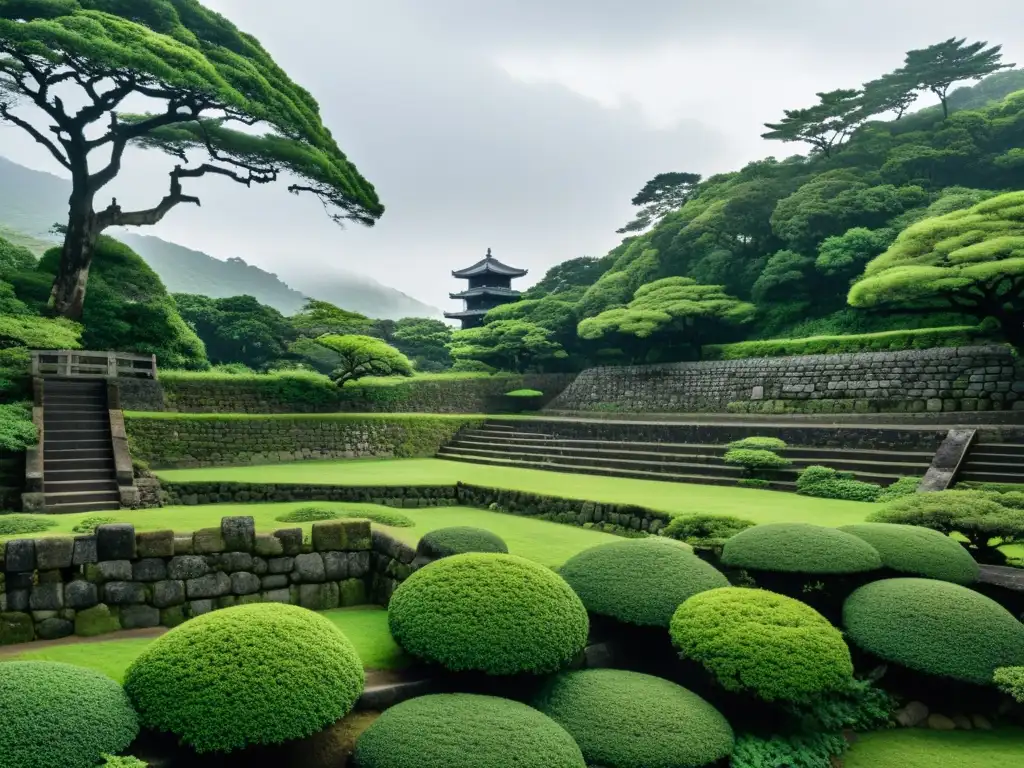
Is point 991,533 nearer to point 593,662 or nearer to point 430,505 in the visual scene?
point 593,662

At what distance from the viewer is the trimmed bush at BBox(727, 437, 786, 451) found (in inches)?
535

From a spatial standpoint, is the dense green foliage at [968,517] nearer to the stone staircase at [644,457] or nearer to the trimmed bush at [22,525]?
the stone staircase at [644,457]

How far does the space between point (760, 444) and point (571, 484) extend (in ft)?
13.0

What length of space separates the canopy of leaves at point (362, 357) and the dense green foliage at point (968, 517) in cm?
1755

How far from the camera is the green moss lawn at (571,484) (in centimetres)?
1001

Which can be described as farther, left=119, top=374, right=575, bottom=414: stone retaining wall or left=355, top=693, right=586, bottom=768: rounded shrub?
left=119, top=374, right=575, bottom=414: stone retaining wall

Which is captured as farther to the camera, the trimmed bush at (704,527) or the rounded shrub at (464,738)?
the trimmed bush at (704,527)

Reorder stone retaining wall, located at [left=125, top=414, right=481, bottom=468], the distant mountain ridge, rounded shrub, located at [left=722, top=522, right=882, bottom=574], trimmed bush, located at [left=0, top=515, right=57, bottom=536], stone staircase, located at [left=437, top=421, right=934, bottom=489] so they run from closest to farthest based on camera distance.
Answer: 1. rounded shrub, located at [left=722, top=522, right=882, bottom=574]
2. trimmed bush, located at [left=0, top=515, right=57, bottom=536]
3. stone staircase, located at [left=437, top=421, right=934, bottom=489]
4. stone retaining wall, located at [left=125, top=414, right=481, bottom=468]
5. the distant mountain ridge

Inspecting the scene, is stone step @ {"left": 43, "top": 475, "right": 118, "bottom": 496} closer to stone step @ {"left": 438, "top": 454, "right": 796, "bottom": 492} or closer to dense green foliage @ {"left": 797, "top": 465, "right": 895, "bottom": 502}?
stone step @ {"left": 438, "top": 454, "right": 796, "bottom": 492}

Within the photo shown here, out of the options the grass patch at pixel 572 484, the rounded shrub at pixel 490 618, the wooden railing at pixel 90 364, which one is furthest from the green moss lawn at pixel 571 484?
the rounded shrub at pixel 490 618

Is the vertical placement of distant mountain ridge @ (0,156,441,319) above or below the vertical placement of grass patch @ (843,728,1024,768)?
above

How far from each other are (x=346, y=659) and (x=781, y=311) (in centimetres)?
2840

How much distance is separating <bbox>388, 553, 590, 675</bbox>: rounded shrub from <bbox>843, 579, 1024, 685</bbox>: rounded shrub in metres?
2.53

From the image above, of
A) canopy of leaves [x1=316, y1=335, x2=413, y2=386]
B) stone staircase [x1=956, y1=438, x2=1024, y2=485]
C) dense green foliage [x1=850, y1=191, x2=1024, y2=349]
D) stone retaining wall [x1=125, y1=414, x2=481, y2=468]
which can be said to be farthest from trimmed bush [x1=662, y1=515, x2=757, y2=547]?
canopy of leaves [x1=316, y1=335, x2=413, y2=386]
